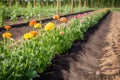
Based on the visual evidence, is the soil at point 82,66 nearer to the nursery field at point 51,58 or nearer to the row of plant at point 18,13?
the nursery field at point 51,58

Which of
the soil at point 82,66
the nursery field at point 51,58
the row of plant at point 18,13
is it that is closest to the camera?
the nursery field at point 51,58

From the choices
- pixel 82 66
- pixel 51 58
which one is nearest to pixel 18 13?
pixel 82 66

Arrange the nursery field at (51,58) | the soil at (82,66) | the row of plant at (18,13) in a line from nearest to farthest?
the nursery field at (51,58)
the soil at (82,66)
the row of plant at (18,13)

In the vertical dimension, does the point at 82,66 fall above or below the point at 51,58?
below

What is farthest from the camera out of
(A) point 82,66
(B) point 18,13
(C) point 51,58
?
(B) point 18,13

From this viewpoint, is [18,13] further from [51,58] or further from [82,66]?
[51,58]

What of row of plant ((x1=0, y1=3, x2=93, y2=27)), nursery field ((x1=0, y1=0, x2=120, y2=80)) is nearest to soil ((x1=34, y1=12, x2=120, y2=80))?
nursery field ((x1=0, y1=0, x2=120, y2=80))

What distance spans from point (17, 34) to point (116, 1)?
48716mm

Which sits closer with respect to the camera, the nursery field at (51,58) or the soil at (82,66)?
the nursery field at (51,58)

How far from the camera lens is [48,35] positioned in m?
5.33

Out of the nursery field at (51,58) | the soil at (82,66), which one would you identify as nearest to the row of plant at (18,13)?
the nursery field at (51,58)

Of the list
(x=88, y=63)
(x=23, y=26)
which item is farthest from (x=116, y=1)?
(x=88, y=63)

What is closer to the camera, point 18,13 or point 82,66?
point 82,66

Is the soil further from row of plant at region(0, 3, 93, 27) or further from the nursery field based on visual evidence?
row of plant at region(0, 3, 93, 27)
